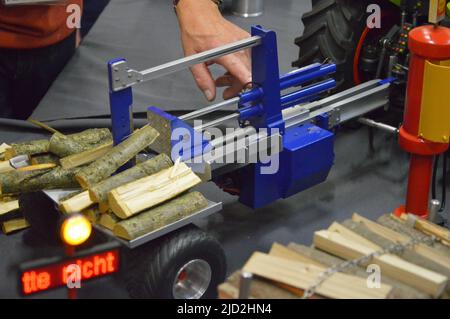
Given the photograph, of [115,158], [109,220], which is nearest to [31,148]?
[115,158]

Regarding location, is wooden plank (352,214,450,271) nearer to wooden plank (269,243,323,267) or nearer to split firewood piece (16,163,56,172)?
wooden plank (269,243,323,267)

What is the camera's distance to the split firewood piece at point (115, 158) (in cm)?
268

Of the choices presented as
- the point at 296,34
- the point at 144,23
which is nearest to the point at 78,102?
the point at 144,23

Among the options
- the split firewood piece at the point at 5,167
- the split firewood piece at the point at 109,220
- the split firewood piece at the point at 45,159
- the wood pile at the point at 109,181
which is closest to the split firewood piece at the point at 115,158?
the wood pile at the point at 109,181

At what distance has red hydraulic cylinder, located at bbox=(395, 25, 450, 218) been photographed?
2779 mm

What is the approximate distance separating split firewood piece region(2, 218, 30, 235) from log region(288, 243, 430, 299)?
3.92ft

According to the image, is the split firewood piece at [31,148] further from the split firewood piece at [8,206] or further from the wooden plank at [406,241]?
the wooden plank at [406,241]

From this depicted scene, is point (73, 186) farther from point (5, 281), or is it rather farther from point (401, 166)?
point (401, 166)

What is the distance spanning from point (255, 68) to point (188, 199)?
2.01 ft

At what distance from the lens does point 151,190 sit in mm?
2596

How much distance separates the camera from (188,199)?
2.62 metres

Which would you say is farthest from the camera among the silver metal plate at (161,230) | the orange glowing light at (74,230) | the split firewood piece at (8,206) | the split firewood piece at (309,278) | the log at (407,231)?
the split firewood piece at (8,206)

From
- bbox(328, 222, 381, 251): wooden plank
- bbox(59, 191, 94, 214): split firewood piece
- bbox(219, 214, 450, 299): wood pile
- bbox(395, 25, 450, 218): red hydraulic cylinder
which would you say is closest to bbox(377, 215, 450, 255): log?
bbox(219, 214, 450, 299): wood pile

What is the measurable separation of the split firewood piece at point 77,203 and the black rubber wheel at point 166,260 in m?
0.20
